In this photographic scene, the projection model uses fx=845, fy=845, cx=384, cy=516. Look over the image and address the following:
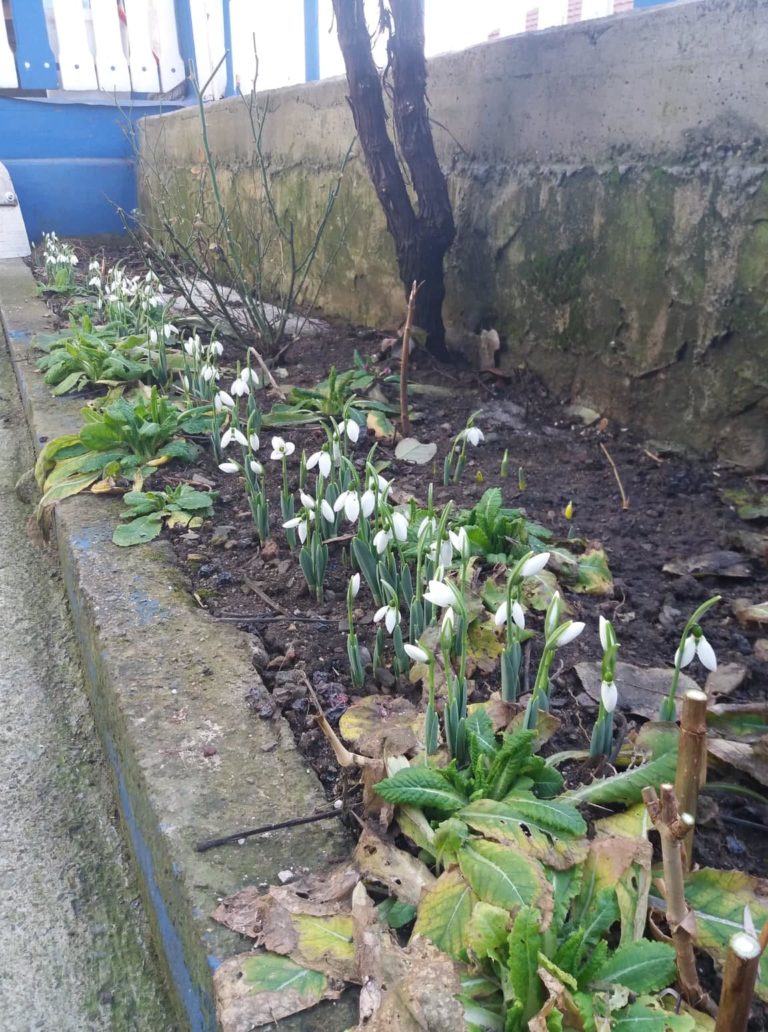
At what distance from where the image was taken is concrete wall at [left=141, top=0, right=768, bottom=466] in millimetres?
2580

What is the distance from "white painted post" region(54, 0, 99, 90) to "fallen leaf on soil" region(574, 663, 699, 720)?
11.0 metres

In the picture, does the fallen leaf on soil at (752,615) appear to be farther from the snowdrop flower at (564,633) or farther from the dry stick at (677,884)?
the dry stick at (677,884)

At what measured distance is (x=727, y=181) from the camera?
2.60 metres

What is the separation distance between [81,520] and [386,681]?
1.27 meters

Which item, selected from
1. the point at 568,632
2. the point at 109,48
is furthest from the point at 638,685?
the point at 109,48

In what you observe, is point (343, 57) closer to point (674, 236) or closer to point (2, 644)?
point (674, 236)

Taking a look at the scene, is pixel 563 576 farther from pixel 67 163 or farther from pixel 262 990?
pixel 67 163

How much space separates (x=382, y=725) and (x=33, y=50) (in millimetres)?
11195

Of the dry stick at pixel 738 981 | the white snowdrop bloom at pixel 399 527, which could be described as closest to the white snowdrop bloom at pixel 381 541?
the white snowdrop bloom at pixel 399 527

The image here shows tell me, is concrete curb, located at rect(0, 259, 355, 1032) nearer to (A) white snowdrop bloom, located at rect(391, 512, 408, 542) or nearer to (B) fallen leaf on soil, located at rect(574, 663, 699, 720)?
(A) white snowdrop bloom, located at rect(391, 512, 408, 542)

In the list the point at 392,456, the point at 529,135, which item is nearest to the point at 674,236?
the point at 529,135

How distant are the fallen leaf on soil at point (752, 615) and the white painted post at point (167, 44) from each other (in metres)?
11.2

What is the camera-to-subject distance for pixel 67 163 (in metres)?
9.62

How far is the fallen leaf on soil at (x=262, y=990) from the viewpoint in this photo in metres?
1.08
